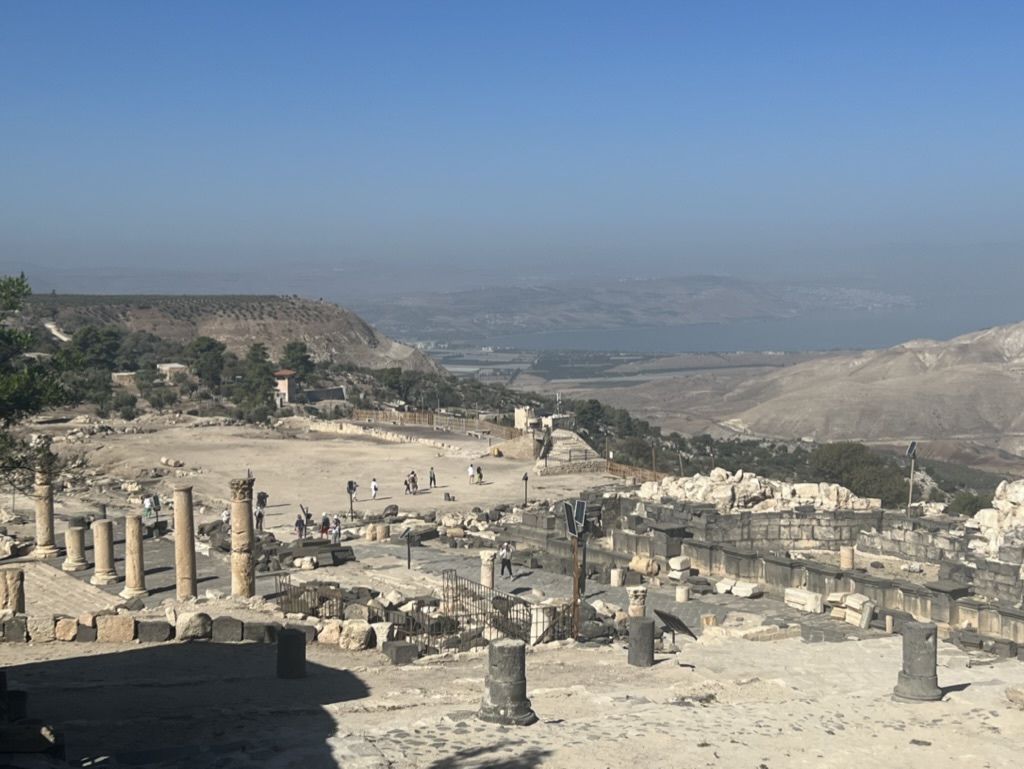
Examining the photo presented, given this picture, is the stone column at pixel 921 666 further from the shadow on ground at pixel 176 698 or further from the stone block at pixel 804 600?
the stone block at pixel 804 600

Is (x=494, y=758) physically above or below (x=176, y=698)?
above

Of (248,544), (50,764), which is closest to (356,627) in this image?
(248,544)

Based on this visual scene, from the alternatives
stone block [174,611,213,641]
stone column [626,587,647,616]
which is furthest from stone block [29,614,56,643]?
stone column [626,587,647,616]

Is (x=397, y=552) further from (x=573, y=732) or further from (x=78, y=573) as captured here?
(x=573, y=732)

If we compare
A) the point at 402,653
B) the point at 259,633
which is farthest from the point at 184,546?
the point at 402,653

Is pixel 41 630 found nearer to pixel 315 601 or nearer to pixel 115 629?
pixel 115 629

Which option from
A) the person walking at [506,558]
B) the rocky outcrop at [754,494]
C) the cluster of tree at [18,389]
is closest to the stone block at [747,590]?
the person walking at [506,558]

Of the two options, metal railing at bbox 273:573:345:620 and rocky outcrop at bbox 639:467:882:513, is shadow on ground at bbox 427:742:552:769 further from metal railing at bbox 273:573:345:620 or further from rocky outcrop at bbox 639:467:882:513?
rocky outcrop at bbox 639:467:882:513
